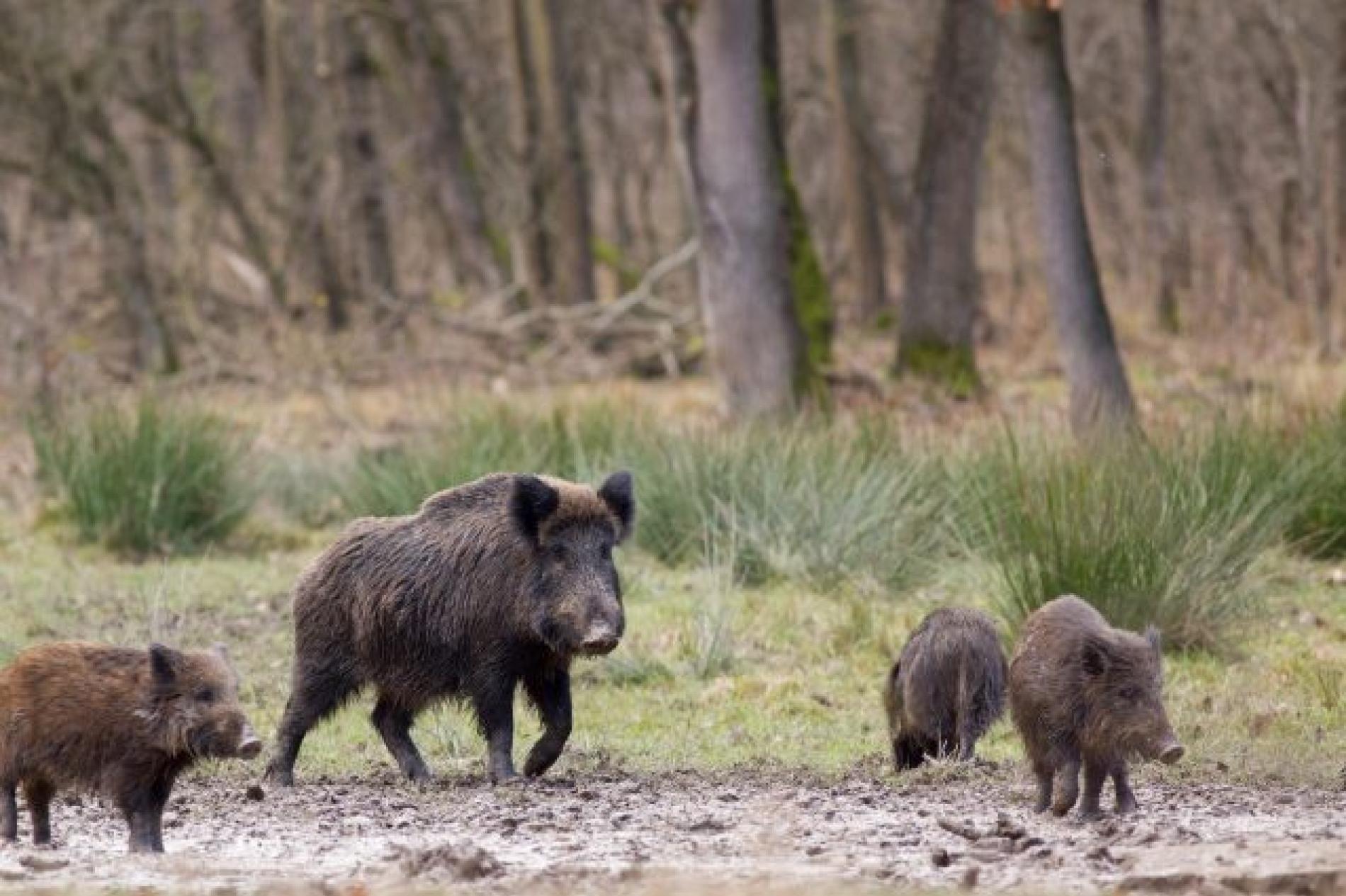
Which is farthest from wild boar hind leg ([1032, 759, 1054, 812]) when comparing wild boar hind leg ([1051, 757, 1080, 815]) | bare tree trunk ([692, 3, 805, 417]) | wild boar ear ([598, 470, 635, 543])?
bare tree trunk ([692, 3, 805, 417])

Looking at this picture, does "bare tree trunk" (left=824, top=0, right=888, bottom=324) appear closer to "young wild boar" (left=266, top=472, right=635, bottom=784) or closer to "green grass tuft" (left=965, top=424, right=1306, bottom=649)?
"green grass tuft" (left=965, top=424, right=1306, bottom=649)

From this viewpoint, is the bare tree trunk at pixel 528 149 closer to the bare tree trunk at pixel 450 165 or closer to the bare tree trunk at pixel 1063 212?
the bare tree trunk at pixel 450 165

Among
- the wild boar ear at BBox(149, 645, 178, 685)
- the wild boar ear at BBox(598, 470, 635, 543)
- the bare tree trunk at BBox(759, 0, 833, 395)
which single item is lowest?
the wild boar ear at BBox(149, 645, 178, 685)

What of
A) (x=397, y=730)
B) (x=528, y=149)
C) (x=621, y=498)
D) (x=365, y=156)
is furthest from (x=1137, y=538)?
(x=365, y=156)

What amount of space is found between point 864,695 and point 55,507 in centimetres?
778

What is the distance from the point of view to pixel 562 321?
2773cm

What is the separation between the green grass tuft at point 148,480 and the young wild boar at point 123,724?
8.42 m

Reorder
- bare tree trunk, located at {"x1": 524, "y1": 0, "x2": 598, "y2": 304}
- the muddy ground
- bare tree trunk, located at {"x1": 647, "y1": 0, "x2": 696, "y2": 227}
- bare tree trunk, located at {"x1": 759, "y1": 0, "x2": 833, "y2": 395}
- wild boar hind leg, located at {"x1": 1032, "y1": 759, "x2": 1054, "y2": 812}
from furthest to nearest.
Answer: bare tree trunk, located at {"x1": 524, "y1": 0, "x2": 598, "y2": 304} < bare tree trunk, located at {"x1": 759, "y1": 0, "x2": 833, "y2": 395} < bare tree trunk, located at {"x1": 647, "y1": 0, "x2": 696, "y2": 227} < wild boar hind leg, located at {"x1": 1032, "y1": 759, "x2": 1054, "y2": 812} < the muddy ground

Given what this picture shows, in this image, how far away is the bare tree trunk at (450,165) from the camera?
31.9 meters

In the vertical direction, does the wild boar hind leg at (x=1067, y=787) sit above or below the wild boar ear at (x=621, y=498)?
below

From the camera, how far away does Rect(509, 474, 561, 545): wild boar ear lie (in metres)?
9.91

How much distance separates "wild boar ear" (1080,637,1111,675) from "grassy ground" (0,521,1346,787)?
1.22 meters

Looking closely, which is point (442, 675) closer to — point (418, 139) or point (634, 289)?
point (634, 289)

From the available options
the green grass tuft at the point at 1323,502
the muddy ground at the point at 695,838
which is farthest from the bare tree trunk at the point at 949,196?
the muddy ground at the point at 695,838
